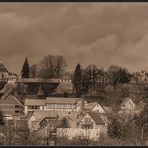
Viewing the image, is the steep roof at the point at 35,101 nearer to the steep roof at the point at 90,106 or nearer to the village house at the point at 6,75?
the steep roof at the point at 90,106

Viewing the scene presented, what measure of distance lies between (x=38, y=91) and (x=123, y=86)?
493 cm

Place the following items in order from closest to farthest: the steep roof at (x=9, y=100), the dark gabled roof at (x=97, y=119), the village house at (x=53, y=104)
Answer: the dark gabled roof at (x=97, y=119) → the village house at (x=53, y=104) → the steep roof at (x=9, y=100)

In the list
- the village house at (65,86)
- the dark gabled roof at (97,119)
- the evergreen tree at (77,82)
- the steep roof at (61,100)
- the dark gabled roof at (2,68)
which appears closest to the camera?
the dark gabled roof at (97,119)

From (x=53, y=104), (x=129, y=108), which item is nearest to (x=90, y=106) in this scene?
(x=129, y=108)

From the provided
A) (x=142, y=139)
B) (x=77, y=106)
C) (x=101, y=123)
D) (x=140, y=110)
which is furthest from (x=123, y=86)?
(x=142, y=139)

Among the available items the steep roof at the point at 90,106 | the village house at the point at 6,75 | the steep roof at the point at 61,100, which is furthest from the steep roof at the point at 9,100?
the village house at the point at 6,75

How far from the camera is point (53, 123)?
18.9m

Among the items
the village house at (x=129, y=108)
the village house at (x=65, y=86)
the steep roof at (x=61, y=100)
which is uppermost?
the village house at (x=65, y=86)

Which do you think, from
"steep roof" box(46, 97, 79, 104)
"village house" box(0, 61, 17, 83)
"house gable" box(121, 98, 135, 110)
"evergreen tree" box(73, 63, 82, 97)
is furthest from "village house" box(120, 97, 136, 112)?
"village house" box(0, 61, 17, 83)

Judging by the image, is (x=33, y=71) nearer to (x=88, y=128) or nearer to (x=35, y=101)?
(x=35, y=101)

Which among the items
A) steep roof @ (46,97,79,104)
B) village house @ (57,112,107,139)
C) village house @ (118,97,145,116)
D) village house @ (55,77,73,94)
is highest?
village house @ (55,77,73,94)

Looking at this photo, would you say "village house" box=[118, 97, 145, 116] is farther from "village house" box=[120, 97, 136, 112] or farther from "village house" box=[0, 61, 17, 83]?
"village house" box=[0, 61, 17, 83]

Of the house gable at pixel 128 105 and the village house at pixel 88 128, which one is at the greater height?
the house gable at pixel 128 105

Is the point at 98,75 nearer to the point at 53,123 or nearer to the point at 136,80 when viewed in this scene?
the point at 136,80
